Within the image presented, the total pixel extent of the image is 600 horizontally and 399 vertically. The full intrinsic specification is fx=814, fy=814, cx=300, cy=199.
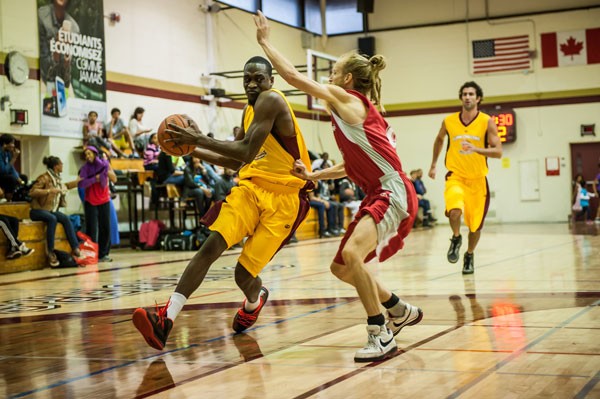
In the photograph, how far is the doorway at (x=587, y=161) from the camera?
24.2 metres

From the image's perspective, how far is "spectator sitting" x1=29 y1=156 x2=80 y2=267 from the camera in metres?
12.3

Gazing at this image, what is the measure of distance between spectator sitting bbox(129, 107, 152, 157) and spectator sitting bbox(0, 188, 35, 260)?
5257mm

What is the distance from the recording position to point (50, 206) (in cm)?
1255

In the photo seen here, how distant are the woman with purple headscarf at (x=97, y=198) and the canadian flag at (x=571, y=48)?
15.4 meters

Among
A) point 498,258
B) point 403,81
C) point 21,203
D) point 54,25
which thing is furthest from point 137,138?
point 403,81

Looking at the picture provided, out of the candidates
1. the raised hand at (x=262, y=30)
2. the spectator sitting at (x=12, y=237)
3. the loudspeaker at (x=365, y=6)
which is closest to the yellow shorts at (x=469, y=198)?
Result: the raised hand at (x=262, y=30)

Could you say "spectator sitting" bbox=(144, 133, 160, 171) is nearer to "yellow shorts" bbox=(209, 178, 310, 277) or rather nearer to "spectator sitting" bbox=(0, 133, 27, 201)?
"spectator sitting" bbox=(0, 133, 27, 201)

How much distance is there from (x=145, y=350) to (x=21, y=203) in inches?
332

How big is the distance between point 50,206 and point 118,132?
4.17m

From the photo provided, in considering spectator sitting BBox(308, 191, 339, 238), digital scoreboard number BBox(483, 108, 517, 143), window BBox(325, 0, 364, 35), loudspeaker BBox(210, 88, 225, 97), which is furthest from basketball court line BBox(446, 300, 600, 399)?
window BBox(325, 0, 364, 35)

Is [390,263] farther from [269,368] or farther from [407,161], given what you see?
[407,161]

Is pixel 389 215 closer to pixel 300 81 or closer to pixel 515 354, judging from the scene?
pixel 300 81

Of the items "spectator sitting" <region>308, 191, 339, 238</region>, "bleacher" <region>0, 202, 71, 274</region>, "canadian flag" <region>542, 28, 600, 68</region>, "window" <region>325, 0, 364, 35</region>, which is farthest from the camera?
"window" <region>325, 0, 364, 35</region>

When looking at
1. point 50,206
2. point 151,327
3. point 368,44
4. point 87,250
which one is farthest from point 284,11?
point 151,327
